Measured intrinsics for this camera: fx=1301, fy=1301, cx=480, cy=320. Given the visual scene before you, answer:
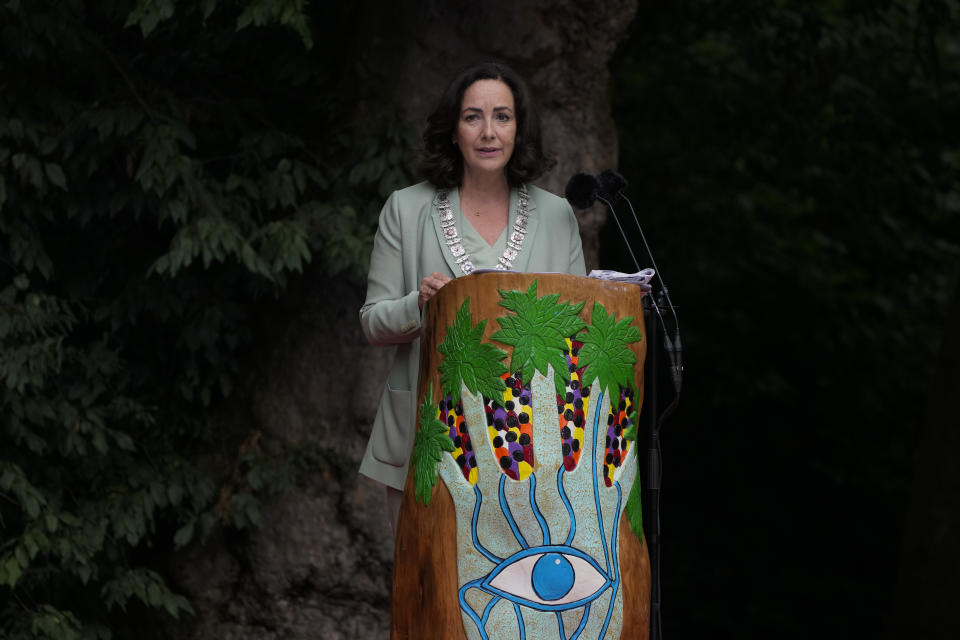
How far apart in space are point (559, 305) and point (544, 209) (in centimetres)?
56

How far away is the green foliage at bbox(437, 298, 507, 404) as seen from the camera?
113 inches

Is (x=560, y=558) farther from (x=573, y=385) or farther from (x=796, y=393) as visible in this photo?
(x=796, y=393)

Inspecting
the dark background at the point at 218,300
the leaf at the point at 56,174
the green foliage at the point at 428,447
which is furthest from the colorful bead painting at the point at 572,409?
the leaf at the point at 56,174

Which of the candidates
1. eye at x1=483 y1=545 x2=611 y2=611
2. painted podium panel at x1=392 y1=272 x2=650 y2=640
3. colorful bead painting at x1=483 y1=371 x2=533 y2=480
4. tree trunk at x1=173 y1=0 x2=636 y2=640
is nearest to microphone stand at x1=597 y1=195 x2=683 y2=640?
painted podium panel at x1=392 y1=272 x2=650 y2=640

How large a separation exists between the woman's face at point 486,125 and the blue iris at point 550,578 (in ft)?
3.31

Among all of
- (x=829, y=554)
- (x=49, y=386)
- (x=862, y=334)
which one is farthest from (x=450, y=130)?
(x=829, y=554)

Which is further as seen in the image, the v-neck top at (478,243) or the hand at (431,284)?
the v-neck top at (478,243)

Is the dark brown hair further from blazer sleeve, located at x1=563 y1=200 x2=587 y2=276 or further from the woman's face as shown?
blazer sleeve, located at x1=563 y1=200 x2=587 y2=276

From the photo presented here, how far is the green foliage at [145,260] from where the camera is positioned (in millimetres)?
4977

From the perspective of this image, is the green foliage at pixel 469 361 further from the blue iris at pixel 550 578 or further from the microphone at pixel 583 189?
the microphone at pixel 583 189

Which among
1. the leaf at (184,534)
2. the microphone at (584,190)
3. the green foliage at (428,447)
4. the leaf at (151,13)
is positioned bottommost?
the leaf at (184,534)

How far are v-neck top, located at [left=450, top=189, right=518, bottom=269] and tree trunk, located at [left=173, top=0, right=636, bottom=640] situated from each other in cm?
222

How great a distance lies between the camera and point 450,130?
11.0ft

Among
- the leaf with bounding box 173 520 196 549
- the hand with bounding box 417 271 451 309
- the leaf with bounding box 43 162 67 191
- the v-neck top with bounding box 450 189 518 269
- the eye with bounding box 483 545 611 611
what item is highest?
the leaf with bounding box 43 162 67 191
